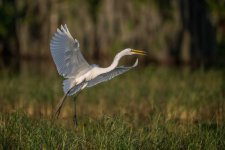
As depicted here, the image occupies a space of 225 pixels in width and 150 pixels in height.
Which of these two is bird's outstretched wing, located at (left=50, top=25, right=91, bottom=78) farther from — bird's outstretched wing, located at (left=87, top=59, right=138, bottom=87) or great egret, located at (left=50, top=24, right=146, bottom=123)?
bird's outstretched wing, located at (left=87, top=59, right=138, bottom=87)

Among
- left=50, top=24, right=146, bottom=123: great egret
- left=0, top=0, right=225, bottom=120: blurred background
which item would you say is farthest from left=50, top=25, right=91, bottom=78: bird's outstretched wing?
left=0, top=0, right=225, bottom=120: blurred background

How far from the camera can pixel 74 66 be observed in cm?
945

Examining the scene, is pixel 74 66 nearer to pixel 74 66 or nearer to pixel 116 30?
pixel 74 66

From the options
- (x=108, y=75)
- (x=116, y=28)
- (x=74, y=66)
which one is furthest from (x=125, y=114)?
(x=116, y=28)

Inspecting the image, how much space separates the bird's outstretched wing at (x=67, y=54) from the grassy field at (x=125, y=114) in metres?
0.38

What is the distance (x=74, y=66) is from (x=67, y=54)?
0.34 m

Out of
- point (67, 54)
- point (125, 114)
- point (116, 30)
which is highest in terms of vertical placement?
point (67, 54)

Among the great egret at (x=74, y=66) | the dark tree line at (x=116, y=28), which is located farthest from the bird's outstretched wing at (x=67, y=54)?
the dark tree line at (x=116, y=28)

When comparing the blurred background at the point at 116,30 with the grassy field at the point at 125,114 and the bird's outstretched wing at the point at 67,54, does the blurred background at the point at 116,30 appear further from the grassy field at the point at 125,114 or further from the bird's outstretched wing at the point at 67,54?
the bird's outstretched wing at the point at 67,54

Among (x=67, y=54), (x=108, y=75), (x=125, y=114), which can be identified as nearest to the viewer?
(x=125, y=114)

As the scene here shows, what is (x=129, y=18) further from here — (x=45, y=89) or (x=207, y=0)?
(x=45, y=89)

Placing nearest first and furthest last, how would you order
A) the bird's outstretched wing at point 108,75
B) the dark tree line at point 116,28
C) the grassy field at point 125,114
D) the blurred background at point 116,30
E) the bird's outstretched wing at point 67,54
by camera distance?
the grassy field at point 125,114 < the bird's outstretched wing at point 67,54 < the bird's outstretched wing at point 108,75 < the blurred background at point 116,30 < the dark tree line at point 116,28

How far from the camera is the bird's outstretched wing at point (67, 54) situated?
8.91m

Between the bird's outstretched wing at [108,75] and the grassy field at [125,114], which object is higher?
the bird's outstretched wing at [108,75]
